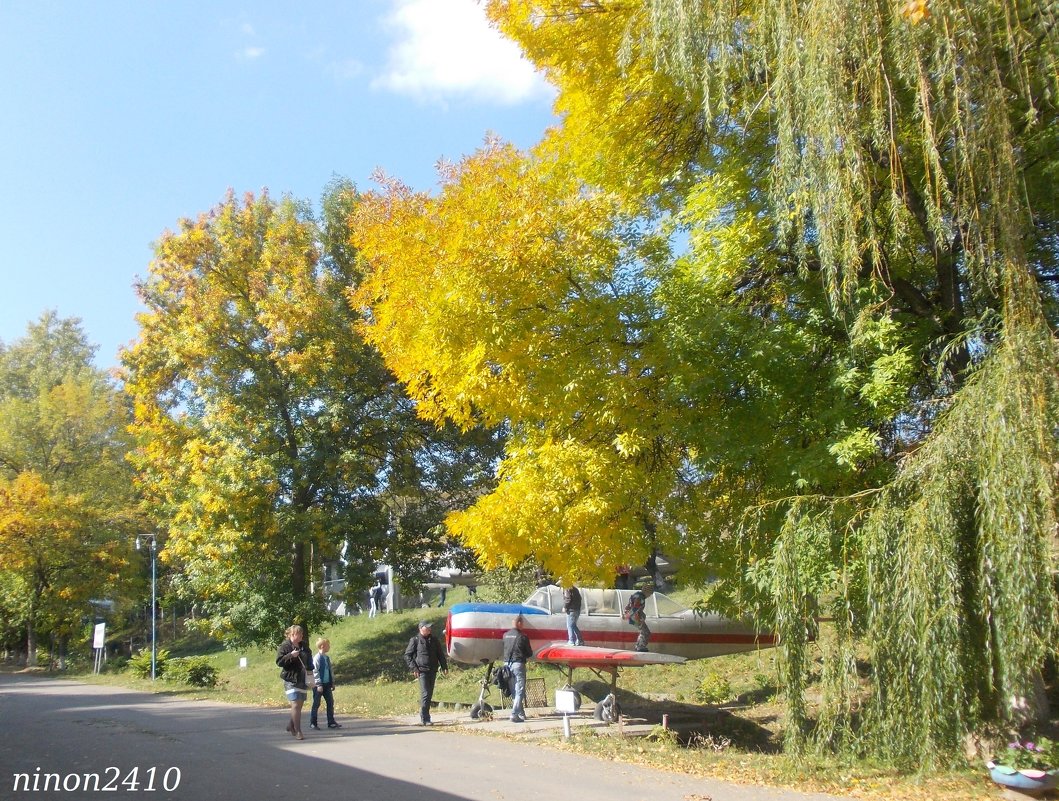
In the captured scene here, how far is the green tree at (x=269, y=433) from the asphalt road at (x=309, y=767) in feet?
28.4

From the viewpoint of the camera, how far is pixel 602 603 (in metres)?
18.2

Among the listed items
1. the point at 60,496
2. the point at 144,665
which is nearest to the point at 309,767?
the point at 144,665

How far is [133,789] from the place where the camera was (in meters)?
8.06

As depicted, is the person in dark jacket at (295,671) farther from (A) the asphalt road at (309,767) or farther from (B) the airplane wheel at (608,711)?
(B) the airplane wheel at (608,711)

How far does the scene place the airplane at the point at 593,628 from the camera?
1672 cm

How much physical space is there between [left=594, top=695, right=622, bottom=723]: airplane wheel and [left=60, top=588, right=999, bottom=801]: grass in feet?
3.75

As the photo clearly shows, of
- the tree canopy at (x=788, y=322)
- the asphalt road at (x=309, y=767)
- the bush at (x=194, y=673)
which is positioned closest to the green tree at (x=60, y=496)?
the bush at (x=194, y=673)

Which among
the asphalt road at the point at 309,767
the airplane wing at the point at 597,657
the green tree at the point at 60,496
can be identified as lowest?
the asphalt road at the point at 309,767

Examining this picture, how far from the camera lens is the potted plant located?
25.1 feet

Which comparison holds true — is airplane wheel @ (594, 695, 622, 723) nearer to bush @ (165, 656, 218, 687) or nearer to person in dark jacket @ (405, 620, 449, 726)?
person in dark jacket @ (405, 620, 449, 726)

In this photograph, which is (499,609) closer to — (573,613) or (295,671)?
(573,613)

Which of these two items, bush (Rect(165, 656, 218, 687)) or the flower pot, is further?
bush (Rect(165, 656, 218, 687))

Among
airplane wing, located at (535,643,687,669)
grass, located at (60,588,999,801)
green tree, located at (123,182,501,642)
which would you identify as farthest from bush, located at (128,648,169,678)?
airplane wing, located at (535,643,687,669)

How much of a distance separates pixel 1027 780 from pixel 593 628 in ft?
34.9
